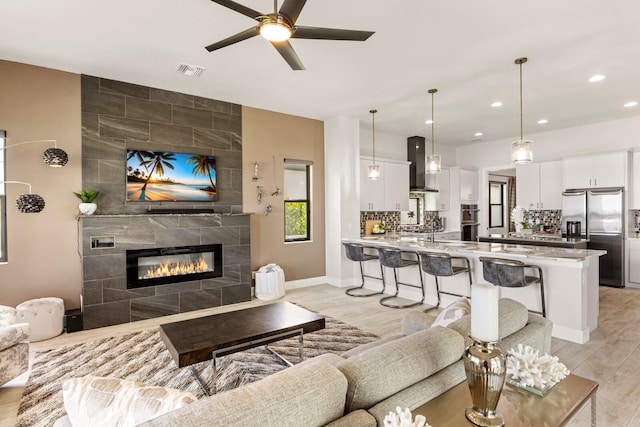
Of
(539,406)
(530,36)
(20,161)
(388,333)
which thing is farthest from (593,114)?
(20,161)

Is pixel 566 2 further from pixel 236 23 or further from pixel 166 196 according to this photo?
pixel 166 196

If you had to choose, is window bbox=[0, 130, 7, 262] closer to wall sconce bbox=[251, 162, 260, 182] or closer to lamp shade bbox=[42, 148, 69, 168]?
lamp shade bbox=[42, 148, 69, 168]

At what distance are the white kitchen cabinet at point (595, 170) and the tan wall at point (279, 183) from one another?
483cm

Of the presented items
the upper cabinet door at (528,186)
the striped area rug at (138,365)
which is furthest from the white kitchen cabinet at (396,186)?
the striped area rug at (138,365)

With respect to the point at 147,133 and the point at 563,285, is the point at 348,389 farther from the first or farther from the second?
the point at 147,133

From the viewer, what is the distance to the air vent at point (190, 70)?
4.11 meters

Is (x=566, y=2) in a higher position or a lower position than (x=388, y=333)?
higher

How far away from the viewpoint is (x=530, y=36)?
3377 mm

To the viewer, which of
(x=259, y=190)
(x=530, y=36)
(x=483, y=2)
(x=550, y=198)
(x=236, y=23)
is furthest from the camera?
(x=550, y=198)

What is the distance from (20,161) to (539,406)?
17.3 ft

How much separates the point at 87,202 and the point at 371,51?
3.82m

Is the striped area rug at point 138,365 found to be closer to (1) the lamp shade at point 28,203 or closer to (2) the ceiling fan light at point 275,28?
(1) the lamp shade at point 28,203

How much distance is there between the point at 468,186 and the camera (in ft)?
27.6

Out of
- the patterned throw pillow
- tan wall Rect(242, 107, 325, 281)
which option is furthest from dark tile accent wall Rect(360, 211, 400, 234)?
the patterned throw pillow
